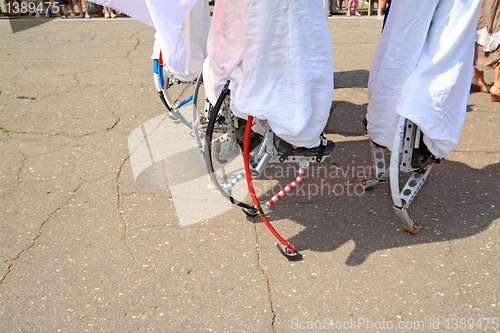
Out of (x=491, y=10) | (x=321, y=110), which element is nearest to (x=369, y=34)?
(x=491, y=10)

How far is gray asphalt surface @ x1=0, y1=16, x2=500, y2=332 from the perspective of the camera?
2428 millimetres

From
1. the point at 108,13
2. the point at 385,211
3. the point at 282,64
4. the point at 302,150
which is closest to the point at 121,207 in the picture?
the point at 302,150

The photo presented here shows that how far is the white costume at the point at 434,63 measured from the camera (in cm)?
248

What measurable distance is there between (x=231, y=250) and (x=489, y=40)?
375 centimetres

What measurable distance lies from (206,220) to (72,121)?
7.41 ft

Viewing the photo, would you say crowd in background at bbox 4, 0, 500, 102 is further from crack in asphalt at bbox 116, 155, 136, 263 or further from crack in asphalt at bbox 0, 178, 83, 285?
crack in asphalt at bbox 0, 178, 83, 285

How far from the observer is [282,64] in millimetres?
2463

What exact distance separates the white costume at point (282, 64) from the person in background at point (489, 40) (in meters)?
3.17

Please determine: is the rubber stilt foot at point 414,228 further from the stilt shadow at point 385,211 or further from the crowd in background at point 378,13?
the crowd in background at point 378,13

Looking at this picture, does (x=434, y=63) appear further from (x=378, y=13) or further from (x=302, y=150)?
(x=378, y=13)

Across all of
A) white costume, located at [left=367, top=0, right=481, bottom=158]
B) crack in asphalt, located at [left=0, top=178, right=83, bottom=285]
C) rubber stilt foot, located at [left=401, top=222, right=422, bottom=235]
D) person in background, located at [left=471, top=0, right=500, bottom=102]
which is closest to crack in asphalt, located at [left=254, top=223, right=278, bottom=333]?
rubber stilt foot, located at [left=401, top=222, right=422, bottom=235]

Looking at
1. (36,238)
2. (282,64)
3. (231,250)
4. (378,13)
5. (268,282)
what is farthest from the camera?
(378,13)

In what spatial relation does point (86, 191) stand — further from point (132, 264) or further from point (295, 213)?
point (295, 213)

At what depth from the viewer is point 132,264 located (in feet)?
9.11
